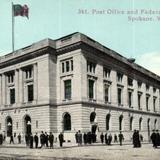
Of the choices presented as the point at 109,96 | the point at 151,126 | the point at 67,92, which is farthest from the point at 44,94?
the point at 151,126

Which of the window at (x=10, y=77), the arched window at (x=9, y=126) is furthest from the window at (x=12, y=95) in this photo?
the arched window at (x=9, y=126)

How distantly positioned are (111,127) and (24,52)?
1648 cm

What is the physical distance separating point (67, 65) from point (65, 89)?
321 centimetres

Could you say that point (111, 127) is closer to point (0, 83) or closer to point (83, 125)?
point (83, 125)

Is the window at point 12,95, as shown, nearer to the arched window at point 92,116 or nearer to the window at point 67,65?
the window at point 67,65

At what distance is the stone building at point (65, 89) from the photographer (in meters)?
45.0

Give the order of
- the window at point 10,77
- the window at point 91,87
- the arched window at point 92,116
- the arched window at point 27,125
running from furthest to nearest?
the window at point 10,77 < the arched window at point 27,125 < the window at point 91,87 < the arched window at point 92,116

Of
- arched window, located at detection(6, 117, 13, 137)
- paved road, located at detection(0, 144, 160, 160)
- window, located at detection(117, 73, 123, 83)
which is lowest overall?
paved road, located at detection(0, 144, 160, 160)

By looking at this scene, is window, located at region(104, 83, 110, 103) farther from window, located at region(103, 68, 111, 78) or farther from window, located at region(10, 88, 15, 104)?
window, located at region(10, 88, 15, 104)

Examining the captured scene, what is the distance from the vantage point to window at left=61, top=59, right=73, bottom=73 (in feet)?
152

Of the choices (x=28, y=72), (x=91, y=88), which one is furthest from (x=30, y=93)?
(x=91, y=88)

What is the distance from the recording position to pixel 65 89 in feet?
154

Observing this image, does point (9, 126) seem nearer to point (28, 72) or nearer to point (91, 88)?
point (28, 72)

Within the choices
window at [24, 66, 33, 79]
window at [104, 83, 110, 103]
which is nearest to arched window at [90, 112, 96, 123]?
window at [104, 83, 110, 103]
